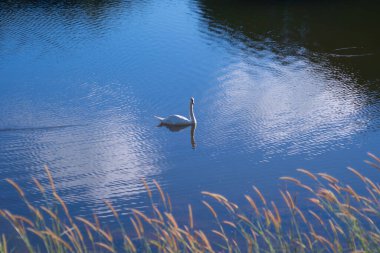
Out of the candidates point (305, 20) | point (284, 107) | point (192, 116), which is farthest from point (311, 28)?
point (192, 116)

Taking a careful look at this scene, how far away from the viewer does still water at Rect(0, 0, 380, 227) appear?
840 centimetres

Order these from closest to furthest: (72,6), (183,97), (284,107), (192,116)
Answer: (192,116), (284,107), (183,97), (72,6)

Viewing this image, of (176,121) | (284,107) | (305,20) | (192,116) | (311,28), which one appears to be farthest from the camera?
(305,20)

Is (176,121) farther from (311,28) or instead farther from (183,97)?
(311,28)

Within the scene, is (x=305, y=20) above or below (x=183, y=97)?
above

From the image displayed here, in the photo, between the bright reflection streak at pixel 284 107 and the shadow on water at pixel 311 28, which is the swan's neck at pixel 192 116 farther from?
the shadow on water at pixel 311 28

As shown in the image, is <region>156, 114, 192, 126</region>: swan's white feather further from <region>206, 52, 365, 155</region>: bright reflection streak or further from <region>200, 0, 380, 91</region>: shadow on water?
<region>200, 0, 380, 91</region>: shadow on water

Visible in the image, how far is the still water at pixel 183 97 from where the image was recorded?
8398 millimetres

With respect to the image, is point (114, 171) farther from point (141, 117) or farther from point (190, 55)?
point (190, 55)

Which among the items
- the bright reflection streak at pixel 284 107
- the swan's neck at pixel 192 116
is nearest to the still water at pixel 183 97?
the bright reflection streak at pixel 284 107

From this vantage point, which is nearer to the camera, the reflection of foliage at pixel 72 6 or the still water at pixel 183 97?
the still water at pixel 183 97

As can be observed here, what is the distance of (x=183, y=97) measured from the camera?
11.4 metres

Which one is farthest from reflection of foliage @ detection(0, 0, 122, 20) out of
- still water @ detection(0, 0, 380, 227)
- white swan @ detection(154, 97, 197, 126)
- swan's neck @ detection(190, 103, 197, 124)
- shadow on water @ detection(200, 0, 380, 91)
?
white swan @ detection(154, 97, 197, 126)

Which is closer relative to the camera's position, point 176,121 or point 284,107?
point 176,121
